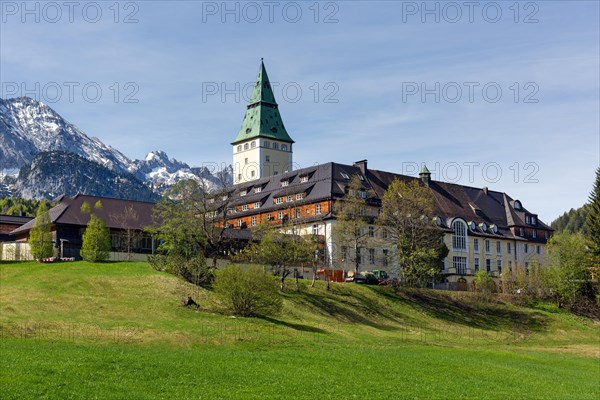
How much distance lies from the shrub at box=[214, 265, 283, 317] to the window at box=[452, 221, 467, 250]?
178 ft

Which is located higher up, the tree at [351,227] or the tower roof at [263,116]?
the tower roof at [263,116]

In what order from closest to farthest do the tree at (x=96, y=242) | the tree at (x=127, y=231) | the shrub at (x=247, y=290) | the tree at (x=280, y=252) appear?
the shrub at (x=247, y=290) < the tree at (x=280, y=252) < the tree at (x=96, y=242) < the tree at (x=127, y=231)

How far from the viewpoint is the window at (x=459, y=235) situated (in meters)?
108

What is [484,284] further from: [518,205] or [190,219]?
[190,219]

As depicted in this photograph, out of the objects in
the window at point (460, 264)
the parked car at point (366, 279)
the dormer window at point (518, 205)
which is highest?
the dormer window at point (518, 205)

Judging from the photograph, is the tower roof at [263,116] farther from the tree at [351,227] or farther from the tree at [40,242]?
the tree at [40,242]

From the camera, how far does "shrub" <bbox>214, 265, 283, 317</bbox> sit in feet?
190

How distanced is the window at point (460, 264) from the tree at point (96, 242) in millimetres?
50993

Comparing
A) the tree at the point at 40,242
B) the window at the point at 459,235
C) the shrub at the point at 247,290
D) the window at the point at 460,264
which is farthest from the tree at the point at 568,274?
the tree at the point at 40,242

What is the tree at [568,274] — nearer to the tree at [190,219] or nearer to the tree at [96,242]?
the tree at [190,219]

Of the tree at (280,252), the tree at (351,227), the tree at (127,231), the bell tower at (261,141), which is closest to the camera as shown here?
the tree at (280,252)

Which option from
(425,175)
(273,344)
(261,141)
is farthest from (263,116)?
(273,344)

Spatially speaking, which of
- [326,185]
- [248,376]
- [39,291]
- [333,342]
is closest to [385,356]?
[333,342]

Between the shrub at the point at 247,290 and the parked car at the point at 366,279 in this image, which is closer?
the shrub at the point at 247,290
